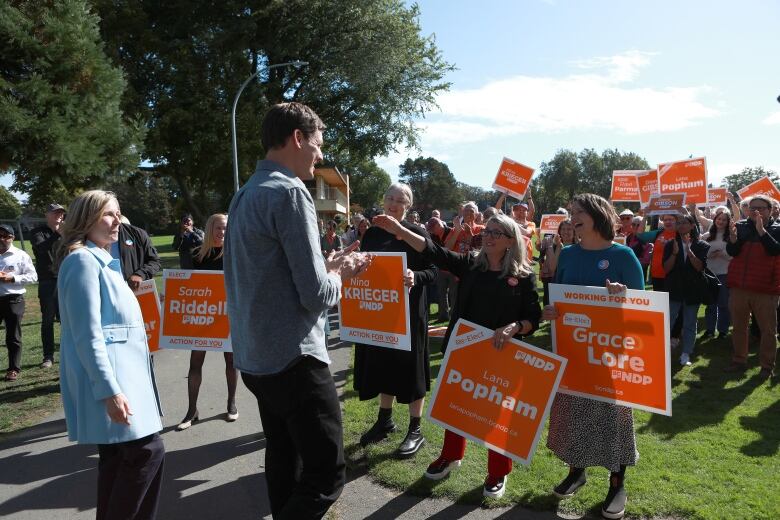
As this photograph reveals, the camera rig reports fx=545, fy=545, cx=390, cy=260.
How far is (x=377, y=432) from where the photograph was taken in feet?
16.2

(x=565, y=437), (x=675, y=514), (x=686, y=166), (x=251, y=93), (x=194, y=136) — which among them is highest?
(x=251, y=93)

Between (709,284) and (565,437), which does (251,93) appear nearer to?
(709,284)

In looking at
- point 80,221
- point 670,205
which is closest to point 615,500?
point 80,221

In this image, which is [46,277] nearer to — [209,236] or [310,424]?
[209,236]

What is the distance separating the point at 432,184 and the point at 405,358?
409 feet

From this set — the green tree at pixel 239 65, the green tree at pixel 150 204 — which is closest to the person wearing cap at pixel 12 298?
the green tree at pixel 239 65

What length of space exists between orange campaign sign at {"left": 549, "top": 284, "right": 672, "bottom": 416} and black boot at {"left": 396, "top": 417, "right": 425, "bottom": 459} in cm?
153

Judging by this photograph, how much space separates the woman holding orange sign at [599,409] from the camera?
140 inches

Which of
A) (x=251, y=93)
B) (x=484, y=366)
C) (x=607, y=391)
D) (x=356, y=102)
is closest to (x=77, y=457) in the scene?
(x=484, y=366)

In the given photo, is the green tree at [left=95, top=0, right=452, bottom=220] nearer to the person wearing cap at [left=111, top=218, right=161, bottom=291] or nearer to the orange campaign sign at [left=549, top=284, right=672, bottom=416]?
the person wearing cap at [left=111, top=218, right=161, bottom=291]

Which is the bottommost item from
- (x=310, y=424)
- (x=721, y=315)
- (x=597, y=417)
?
(x=721, y=315)

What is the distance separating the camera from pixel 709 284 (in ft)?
25.0

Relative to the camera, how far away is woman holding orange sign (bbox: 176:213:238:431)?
543 centimetres

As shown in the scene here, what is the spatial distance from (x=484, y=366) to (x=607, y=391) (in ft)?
2.60
